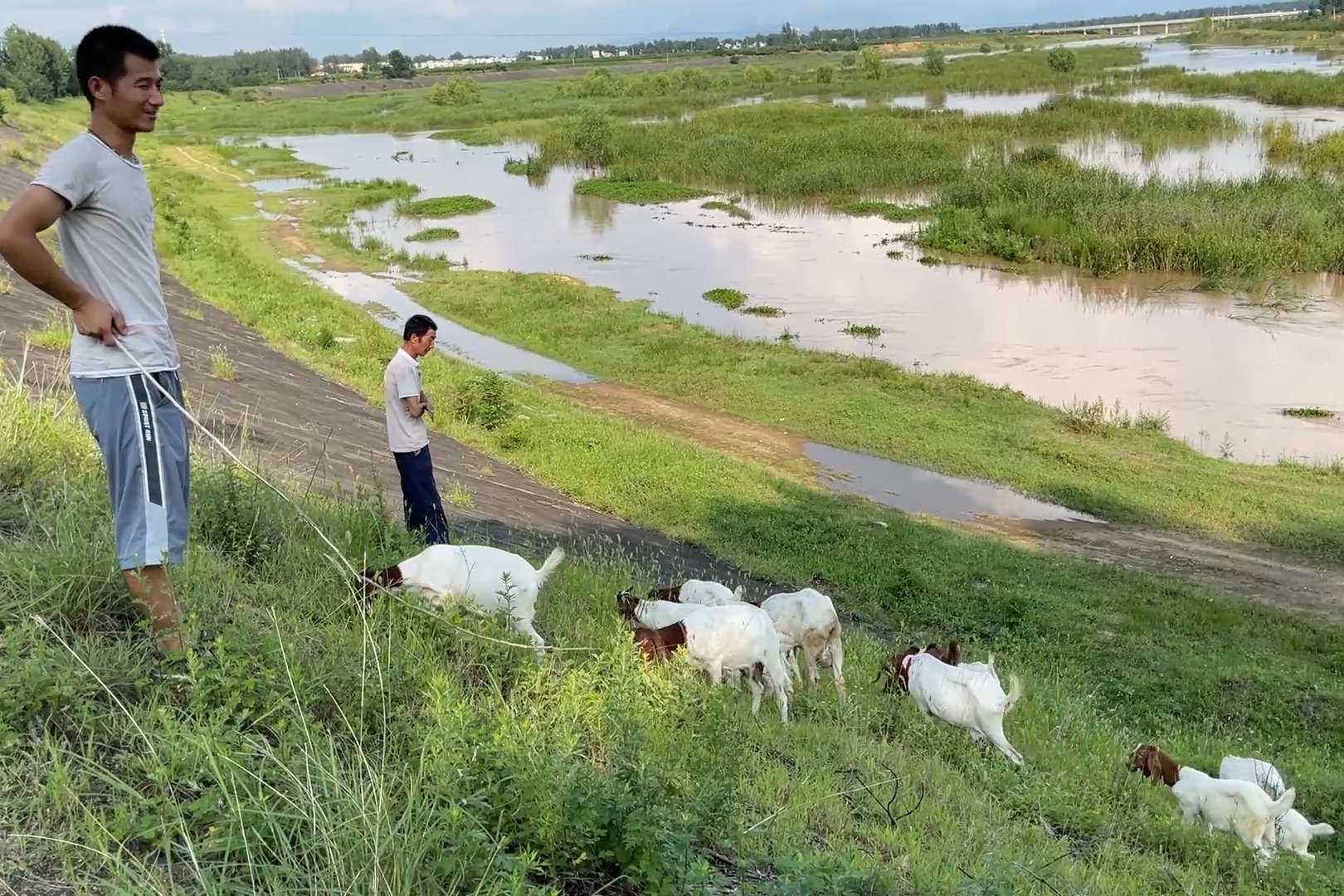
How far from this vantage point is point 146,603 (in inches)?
149

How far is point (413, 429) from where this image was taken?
7148 mm

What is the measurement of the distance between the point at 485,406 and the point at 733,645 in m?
10.3

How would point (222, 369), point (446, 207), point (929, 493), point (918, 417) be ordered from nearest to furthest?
point (222, 369)
point (929, 493)
point (918, 417)
point (446, 207)

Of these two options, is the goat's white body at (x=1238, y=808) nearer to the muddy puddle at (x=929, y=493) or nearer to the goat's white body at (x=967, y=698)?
the goat's white body at (x=967, y=698)

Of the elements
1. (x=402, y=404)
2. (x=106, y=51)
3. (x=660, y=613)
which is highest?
(x=106, y=51)

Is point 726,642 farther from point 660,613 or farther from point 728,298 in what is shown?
point 728,298

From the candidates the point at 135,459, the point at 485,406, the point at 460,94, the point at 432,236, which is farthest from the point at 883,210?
the point at 460,94

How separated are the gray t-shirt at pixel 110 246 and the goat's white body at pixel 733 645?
298cm

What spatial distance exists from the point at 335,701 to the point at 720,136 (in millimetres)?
50594

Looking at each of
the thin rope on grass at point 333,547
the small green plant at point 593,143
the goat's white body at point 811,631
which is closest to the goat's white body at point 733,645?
the thin rope on grass at point 333,547

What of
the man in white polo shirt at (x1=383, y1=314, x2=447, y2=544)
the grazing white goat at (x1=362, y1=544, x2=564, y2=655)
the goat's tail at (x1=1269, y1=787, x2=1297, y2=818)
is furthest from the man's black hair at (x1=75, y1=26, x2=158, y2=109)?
the goat's tail at (x1=1269, y1=787, x2=1297, y2=818)

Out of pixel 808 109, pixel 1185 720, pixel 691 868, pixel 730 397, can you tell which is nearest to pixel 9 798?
pixel 691 868

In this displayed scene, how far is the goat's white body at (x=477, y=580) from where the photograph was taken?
16.9ft

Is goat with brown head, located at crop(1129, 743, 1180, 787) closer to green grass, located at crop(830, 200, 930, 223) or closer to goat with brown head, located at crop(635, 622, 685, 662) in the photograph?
goat with brown head, located at crop(635, 622, 685, 662)
